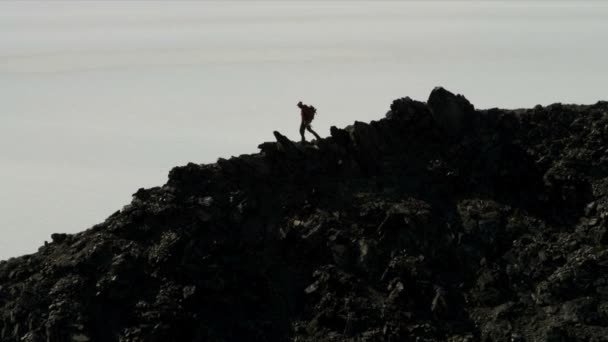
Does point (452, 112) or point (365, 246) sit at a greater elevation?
point (452, 112)

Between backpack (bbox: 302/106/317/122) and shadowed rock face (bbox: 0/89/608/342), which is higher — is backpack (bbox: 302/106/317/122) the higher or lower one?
the higher one

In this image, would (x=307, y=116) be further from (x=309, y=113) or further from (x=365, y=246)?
(x=365, y=246)

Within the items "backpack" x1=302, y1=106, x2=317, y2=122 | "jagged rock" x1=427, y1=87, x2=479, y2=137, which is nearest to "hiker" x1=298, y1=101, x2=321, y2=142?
"backpack" x1=302, y1=106, x2=317, y2=122

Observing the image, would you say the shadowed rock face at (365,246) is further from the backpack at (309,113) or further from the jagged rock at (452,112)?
the backpack at (309,113)

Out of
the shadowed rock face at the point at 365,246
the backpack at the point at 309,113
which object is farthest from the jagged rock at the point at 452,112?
the backpack at the point at 309,113

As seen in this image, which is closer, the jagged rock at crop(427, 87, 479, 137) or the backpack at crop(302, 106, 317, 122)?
the backpack at crop(302, 106, 317, 122)

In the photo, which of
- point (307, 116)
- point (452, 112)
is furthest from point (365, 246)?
point (452, 112)

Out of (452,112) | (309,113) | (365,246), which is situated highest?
(309,113)

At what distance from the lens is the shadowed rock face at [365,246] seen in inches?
1344

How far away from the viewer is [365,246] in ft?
120

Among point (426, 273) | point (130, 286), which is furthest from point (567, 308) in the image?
point (130, 286)

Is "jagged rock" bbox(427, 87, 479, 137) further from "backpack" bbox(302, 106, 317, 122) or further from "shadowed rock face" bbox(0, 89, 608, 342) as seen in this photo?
"backpack" bbox(302, 106, 317, 122)

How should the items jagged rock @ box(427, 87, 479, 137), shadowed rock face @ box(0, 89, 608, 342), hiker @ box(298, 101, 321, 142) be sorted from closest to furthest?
shadowed rock face @ box(0, 89, 608, 342) < hiker @ box(298, 101, 321, 142) < jagged rock @ box(427, 87, 479, 137)

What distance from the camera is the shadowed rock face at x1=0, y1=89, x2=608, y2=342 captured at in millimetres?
34125
